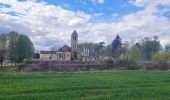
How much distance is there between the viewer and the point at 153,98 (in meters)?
22.5

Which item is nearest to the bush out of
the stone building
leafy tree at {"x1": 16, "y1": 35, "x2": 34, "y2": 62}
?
leafy tree at {"x1": 16, "y1": 35, "x2": 34, "y2": 62}

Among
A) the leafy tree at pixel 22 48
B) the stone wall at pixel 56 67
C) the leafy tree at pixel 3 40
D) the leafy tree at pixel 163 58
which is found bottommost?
the stone wall at pixel 56 67

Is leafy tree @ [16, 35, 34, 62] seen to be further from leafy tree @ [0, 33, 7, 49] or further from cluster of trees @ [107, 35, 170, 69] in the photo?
cluster of trees @ [107, 35, 170, 69]

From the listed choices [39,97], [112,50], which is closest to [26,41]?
[112,50]

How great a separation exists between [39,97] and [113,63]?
71093mm

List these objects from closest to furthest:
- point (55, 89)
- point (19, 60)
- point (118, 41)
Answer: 1. point (55, 89)
2. point (19, 60)
3. point (118, 41)

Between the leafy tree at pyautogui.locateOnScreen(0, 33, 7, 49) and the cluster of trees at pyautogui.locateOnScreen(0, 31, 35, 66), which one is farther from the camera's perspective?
the leafy tree at pyautogui.locateOnScreen(0, 33, 7, 49)

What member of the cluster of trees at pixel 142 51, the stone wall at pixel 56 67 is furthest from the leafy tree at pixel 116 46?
the stone wall at pixel 56 67

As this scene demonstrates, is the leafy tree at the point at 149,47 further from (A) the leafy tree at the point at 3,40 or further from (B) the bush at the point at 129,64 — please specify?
(A) the leafy tree at the point at 3,40

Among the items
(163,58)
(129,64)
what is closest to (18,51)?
(129,64)

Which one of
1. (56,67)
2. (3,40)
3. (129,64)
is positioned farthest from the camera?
(3,40)

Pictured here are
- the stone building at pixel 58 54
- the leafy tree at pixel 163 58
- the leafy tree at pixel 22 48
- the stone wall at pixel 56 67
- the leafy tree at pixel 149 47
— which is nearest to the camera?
the stone wall at pixel 56 67

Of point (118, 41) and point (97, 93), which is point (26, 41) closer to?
point (118, 41)

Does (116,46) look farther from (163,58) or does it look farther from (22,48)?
(22,48)
